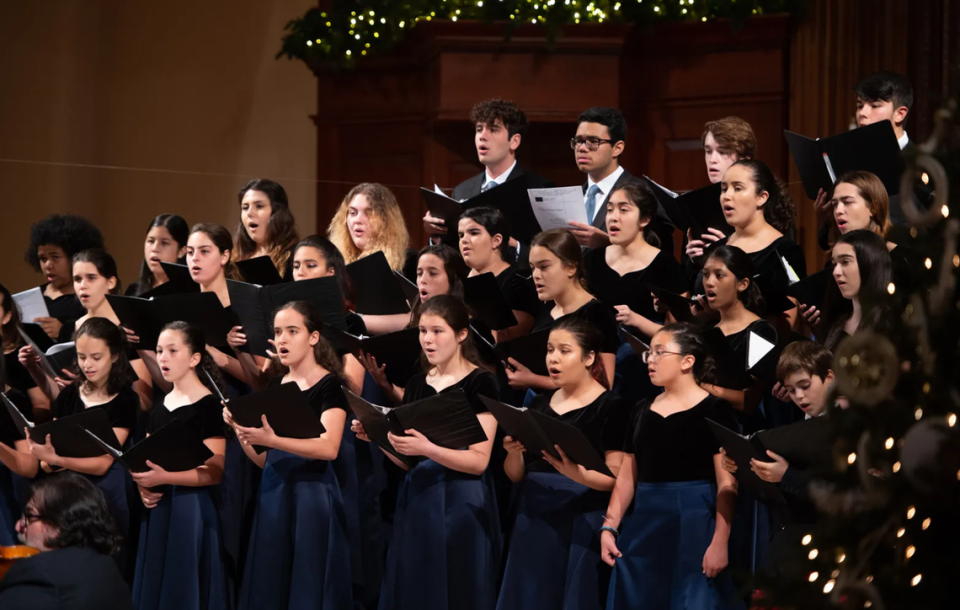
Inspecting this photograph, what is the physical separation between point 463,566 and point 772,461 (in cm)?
104

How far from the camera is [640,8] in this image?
255 inches

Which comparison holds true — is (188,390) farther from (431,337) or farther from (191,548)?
(431,337)

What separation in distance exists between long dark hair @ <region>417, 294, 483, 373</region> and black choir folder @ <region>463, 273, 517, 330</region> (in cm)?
7

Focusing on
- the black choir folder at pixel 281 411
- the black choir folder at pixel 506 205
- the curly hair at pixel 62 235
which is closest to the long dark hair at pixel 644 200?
the black choir folder at pixel 506 205

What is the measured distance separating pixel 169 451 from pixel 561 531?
123 centimetres

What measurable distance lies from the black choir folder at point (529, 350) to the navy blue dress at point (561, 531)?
0.67 feet

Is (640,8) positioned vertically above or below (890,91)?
above

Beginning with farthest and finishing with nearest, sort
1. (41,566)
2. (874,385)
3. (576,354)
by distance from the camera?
1. (576,354)
2. (41,566)
3. (874,385)

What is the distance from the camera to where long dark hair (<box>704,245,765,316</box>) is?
143 inches

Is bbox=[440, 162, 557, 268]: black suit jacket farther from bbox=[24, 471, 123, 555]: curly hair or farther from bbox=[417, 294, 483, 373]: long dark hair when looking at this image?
bbox=[24, 471, 123, 555]: curly hair

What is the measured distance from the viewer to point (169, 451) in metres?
3.79

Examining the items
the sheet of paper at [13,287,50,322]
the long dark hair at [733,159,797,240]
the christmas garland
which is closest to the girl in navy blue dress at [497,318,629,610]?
the long dark hair at [733,159,797,240]

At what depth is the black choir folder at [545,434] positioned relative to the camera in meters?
3.27

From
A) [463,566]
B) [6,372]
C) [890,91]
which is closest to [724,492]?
[463,566]
